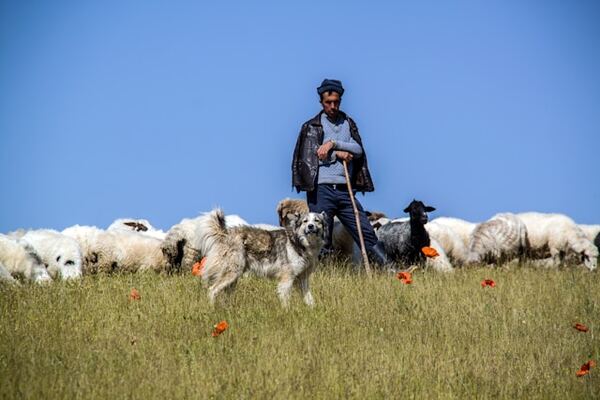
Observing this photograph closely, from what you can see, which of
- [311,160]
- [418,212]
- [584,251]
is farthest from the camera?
[584,251]

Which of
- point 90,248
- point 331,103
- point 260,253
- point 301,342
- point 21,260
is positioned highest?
point 331,103

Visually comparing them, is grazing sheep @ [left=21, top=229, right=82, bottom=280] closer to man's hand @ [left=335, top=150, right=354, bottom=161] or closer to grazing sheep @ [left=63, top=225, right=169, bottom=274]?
grazing sheep @ [left=63, top=225, right=169, bottom=274]

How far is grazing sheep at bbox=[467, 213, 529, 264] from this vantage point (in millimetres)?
21031

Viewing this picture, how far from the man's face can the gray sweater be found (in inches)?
7.7

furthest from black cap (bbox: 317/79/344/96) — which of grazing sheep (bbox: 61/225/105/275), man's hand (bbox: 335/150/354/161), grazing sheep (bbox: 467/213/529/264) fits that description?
grazing sheep (bbox: 467/213/529/264)

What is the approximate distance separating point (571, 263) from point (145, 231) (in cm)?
1053

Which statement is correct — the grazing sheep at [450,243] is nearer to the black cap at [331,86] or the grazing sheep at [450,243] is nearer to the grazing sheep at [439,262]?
the grazing sheep at [439,262]

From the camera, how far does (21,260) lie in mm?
16609

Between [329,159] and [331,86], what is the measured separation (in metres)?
1.14

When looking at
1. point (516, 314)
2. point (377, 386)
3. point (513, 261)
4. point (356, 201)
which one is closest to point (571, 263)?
point (513, 261)

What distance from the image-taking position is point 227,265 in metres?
11.7

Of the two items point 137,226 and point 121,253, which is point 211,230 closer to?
point 121,253

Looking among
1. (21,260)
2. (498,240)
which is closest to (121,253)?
(21,260)

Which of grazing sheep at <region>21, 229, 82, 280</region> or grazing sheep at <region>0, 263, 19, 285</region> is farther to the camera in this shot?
grazing sheep at <region>21, 229, 82, 280</region>
